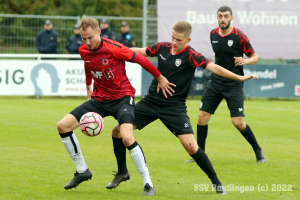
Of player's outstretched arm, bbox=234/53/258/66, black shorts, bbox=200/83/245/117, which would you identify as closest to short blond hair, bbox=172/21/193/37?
player's outstretched arm, bbox=234/53/258/66

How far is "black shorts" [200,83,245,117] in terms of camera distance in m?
7.00

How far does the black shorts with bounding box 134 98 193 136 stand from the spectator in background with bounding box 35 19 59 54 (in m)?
11.4

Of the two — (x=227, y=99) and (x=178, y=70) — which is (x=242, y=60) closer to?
(x=227, y=99)

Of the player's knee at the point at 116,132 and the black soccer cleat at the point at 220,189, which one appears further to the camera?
the player's knee at the point at 116,132

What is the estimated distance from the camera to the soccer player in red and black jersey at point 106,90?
5.15 m

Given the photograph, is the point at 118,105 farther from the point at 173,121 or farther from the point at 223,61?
the point at 223,61

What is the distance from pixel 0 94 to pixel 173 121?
11.4m

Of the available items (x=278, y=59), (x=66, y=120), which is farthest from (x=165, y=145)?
(x=278, y=59)

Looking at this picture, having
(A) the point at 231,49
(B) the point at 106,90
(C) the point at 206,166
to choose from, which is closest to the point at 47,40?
(A) the point at 231,49

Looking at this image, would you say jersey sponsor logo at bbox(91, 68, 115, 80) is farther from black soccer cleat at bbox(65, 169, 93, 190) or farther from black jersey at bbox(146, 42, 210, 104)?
black soccer cleat at bbox(65, 169, 93, 190)

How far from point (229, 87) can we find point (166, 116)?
197 cm

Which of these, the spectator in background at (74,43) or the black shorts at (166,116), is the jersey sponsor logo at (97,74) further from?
the spectator in background at (74,43)

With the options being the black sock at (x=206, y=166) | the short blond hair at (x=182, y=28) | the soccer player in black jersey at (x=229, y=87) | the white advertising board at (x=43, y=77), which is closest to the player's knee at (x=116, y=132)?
the black sock at (x=206, y=166)

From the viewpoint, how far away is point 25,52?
16.8 meters
